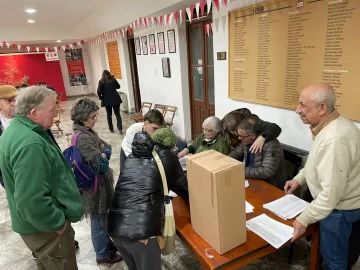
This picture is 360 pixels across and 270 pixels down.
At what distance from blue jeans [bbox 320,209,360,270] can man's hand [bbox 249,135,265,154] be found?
2.42ft

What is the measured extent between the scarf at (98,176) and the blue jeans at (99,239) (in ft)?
0.14

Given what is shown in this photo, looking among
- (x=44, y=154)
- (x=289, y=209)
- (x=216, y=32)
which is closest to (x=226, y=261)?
(x=289, y=209)

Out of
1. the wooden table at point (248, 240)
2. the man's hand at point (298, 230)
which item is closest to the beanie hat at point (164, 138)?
the wooden table at point (248, 240)

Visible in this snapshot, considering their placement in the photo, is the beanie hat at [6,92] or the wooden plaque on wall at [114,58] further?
the wooden plaque on wall at [114,58]

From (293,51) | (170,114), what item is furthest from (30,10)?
(293,51)

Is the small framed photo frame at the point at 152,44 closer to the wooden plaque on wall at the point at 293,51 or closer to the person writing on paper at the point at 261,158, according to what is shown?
the wooden plaque on wall at the point at 293,51

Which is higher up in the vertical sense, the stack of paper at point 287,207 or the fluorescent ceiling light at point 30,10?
the fluorescent ceiling light at point 30,10

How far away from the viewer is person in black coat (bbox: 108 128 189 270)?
139 cm

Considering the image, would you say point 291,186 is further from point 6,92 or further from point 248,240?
point 6,92

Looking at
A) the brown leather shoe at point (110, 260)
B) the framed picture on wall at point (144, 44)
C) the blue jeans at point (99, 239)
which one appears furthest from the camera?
the framed picture on wall at point (144, 44)

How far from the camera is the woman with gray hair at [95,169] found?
187 cm

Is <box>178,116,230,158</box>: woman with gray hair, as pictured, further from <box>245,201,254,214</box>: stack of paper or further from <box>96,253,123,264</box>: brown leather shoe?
<box>96,253,123,264</box>: brown leather shoe

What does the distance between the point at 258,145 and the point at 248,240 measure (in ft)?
2.96

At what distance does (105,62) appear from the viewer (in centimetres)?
1002
